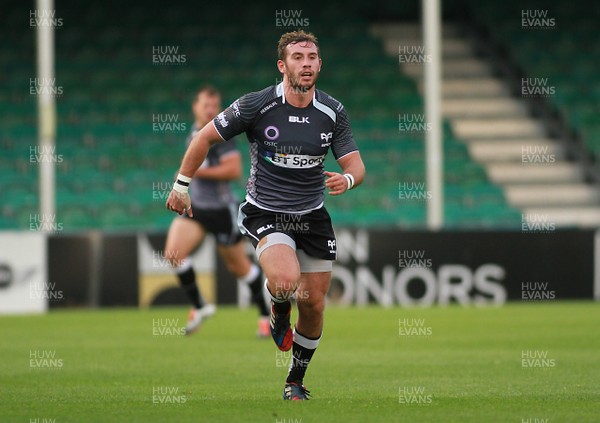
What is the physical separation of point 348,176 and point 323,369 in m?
2.60

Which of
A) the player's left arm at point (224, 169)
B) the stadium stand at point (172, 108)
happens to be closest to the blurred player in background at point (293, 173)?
the player's left arm at point (224, 169)

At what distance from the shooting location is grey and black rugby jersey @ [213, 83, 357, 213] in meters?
7.68

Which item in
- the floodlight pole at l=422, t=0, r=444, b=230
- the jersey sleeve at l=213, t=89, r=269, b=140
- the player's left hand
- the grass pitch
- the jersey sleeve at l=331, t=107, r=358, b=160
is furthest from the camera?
the floodlight pole at l=422, t=0, r=444, b=230

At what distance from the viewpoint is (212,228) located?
1307 cm

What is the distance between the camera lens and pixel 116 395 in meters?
7.96

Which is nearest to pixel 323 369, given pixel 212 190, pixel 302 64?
pixel 302 64

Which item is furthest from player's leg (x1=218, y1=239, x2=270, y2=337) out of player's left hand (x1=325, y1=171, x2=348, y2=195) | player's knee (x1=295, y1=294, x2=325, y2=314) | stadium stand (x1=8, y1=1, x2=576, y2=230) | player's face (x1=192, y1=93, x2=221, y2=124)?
stadium stand (x1=8, y1=1, x2=576, y2=230)

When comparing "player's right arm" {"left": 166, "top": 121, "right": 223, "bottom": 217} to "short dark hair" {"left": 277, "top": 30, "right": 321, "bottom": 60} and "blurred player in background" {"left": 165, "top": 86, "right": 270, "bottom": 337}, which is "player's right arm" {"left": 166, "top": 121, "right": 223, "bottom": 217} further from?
"blurred player in background" {"left": 165, "top": 86, "right": 270, "bottom": 337}

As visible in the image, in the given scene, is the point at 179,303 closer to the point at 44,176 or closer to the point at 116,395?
the point at 44,176

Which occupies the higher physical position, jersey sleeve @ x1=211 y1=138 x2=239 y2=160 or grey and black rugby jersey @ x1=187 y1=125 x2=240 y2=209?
jersey sleeve @ x1=211 y1=138 x2=239 y2=160

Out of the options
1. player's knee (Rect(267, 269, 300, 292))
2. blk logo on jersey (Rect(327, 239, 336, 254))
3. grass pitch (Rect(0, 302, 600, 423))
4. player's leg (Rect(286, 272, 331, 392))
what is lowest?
grass pitch (Rect(0, 302, 600, 423))

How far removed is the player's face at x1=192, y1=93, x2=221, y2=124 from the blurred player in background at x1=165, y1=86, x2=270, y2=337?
1.17 ft

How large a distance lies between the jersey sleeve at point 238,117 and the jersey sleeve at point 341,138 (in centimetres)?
51

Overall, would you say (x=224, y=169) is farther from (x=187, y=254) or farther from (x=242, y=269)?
(x=242, y=269)
